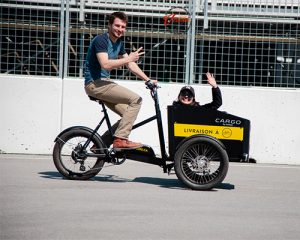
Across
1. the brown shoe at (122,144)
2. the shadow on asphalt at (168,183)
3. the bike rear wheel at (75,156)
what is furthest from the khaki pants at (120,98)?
the shadow on asphalt at (168,183)

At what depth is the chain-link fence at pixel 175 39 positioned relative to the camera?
12625mm

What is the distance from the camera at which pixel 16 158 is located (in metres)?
11.8

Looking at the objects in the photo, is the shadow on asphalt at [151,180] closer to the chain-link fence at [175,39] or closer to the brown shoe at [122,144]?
the brown shoe at [122,144]

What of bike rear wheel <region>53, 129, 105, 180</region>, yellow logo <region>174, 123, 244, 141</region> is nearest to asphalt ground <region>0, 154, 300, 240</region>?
bike rear wheel <region>53, 129, 105, 180</region>

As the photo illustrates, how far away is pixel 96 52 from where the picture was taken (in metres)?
9.38

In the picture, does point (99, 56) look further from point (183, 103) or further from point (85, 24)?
point (85, 24)

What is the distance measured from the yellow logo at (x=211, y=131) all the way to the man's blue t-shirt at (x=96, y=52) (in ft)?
3.26

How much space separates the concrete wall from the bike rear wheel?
273 cm

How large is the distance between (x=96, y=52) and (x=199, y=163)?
1.58 meters

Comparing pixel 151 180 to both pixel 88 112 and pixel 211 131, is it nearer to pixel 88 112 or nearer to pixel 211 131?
pixel 211 131

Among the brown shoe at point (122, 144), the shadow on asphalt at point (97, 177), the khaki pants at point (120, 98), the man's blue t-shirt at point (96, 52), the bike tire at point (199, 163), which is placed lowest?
the shadow on asphalt at point (97, 177)

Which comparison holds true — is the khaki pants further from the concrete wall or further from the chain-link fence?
the chain-link fence

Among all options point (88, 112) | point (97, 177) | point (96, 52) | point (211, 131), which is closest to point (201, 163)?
point (211, 131)

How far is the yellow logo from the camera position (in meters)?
9.32
